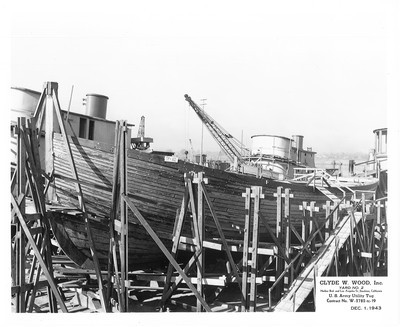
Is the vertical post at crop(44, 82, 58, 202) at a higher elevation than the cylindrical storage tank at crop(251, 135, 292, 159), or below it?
below

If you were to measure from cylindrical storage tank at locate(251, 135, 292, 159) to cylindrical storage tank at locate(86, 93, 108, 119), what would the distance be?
12.0 m

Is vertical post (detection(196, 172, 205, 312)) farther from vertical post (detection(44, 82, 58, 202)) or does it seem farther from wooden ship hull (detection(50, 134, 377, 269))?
vertical post (detection(44, 82, 58, 202))

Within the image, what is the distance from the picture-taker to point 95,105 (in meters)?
14.5

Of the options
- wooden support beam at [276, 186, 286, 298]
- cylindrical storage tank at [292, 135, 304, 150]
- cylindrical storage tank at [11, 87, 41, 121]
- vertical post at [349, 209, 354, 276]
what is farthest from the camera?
cylindrical storage tank at [292, 135, 304, 150]

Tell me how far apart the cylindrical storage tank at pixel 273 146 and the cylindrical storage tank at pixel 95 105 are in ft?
39.4

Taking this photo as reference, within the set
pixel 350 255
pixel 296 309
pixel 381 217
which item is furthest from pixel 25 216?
pixel 381 217

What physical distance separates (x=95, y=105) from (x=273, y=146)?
1289 cm

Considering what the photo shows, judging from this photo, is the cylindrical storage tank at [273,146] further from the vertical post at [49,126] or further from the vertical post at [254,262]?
the vertical post at [49,126]

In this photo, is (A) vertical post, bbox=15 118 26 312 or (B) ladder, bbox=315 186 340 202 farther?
(B) ladder, bbox=315 186 340 202

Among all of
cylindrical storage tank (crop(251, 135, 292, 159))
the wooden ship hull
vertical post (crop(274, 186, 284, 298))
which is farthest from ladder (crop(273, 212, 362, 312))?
cylindrical storage tank (crop(251, 135, 292, 159))

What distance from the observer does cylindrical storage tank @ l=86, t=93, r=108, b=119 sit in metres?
14.4

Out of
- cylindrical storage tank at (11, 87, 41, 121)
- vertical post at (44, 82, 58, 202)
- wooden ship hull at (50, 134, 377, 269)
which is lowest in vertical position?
wooden ship hull at (50, 134, 377, 269)

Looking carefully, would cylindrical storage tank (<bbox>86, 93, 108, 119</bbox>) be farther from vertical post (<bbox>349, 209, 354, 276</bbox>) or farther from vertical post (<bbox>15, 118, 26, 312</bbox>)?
vertical post (<bbox>349, 209, 354, 276</bbox>)

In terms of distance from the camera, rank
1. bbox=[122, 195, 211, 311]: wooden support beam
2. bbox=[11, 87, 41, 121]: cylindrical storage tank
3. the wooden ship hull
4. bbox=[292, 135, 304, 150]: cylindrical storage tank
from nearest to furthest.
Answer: bbox=[122, 195, 211, 311]: wooden support beam, the wooden ship hull, bbox=[11, 87, 41, 121]: cylindrical storage tank, bbox=[292, 135, 304, 150]: cylindrical storage tank
